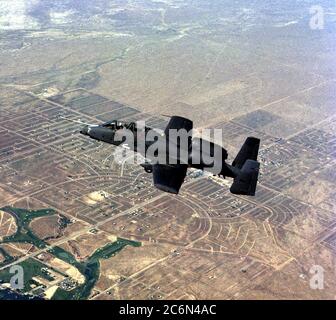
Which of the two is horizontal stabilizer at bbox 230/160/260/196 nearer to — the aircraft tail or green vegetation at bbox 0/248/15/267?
the aircraft tail

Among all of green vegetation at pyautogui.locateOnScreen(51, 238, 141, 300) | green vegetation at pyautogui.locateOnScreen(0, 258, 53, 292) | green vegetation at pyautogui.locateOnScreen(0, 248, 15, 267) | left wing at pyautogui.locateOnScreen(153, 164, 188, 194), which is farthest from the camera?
green vegetation at pyautogui.locateOnScreen(0, 248, 15, 267)

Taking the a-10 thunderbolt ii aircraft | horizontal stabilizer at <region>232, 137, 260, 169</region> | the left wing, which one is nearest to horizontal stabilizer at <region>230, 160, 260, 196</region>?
the a-10 thunderbolt ii aircraft

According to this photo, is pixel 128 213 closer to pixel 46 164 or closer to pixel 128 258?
pixel 128 258

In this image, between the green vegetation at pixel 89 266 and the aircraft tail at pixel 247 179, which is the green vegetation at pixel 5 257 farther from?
the aircraft tail at pixel 247 179

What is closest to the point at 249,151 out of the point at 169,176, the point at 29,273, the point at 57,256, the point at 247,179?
the point at 247,179

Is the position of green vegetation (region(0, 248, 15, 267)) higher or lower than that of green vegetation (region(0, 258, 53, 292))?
higher

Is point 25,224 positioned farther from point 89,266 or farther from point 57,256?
point 89,266

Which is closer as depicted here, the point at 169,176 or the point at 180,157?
the point at 169,176

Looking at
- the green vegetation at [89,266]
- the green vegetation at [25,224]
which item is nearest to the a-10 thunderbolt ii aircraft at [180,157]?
the green vegetation at [89,266]
